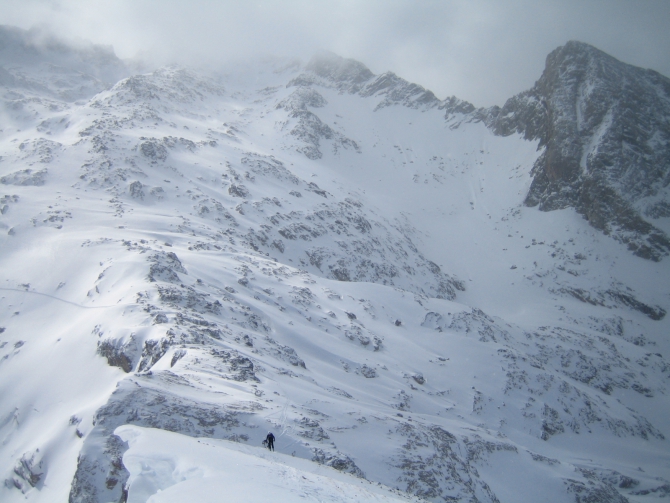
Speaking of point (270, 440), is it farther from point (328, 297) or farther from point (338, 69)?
point (338, 69)

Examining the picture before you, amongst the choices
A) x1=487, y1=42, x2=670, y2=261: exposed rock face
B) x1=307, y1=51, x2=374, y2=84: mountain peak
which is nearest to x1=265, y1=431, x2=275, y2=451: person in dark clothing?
x1=487, y1=42, x2=670, y2=261: exposed rock face

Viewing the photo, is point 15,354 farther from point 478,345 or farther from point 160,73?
point 160,73

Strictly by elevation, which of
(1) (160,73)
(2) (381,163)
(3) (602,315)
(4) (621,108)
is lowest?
(3) (602,315)

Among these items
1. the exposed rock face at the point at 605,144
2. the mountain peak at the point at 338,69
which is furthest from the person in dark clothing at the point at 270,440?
the mountain peak at the point at 338,69

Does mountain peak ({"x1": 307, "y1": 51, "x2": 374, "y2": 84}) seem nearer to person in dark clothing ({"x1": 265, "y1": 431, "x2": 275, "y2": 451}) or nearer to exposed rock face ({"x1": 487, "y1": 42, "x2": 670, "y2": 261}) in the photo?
exposed rock face ({"x1": 487, "y1": 42, "x2": 670, "y2": 261})

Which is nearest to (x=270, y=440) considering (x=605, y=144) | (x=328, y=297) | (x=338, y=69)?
(x=328, y=297)

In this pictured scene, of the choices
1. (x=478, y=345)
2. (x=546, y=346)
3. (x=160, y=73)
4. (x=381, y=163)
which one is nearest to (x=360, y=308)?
(x=478, y=345)

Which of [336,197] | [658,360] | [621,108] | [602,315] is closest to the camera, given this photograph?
[658,360]
